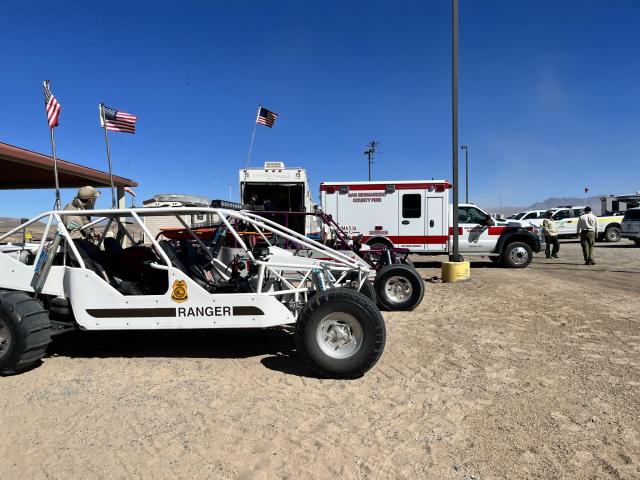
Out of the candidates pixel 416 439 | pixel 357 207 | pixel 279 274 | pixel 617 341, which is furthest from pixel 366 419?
pixel 357 207

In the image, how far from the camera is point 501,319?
20.1ft

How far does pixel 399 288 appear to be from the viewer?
7012mm

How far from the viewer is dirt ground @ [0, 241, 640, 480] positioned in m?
2.59

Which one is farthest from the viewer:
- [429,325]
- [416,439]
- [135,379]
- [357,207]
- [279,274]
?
[357,207]

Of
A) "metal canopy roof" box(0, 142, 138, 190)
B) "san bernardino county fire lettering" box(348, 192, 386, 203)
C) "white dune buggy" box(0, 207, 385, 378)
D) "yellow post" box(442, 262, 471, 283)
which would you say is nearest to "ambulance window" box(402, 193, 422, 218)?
"san bernardino county fire lettering" box(348, 192, 386, 203)

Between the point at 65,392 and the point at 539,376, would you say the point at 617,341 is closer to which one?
the point at 539,376

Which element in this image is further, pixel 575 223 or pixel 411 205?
pixel 575 223

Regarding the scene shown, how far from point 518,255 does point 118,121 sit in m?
11.9

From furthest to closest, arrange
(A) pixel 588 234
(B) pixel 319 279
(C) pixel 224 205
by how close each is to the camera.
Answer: (A) pixel 588 234 → (C) pixel 224 205 → (B) pixel 319 279

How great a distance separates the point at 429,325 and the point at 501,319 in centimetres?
107

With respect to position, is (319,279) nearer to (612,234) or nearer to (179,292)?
(179,292)

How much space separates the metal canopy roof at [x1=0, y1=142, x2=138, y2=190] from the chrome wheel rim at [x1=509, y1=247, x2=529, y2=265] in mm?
13232

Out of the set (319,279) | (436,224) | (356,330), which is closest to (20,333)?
(319,279)

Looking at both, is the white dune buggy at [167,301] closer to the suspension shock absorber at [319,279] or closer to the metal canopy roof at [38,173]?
the suspension shock absorber at [319,279]
